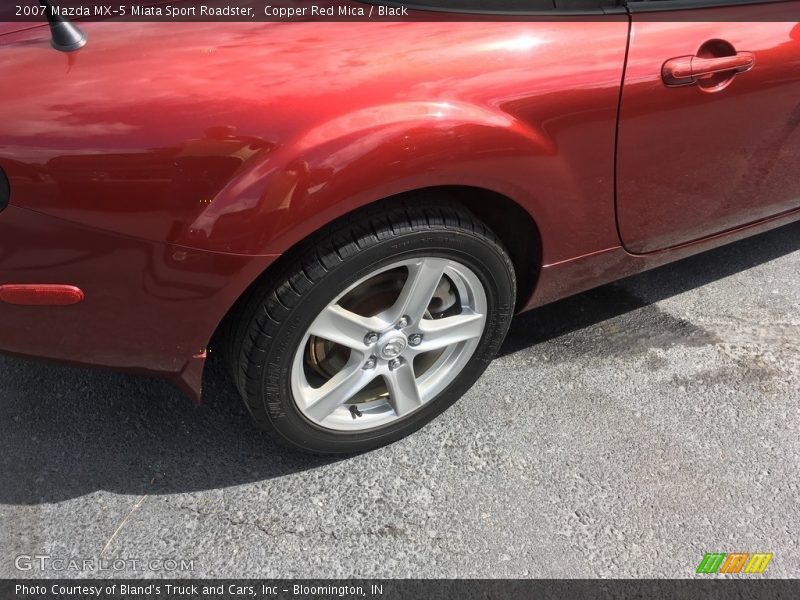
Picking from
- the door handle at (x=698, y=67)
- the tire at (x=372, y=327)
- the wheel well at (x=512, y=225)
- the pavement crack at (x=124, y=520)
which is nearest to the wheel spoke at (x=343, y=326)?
the tire at (x=372, y=327)

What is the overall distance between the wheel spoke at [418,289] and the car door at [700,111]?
1.91 feet

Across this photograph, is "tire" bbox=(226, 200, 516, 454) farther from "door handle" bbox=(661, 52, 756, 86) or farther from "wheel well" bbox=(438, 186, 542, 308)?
"door handle" bbox=(661, 52, 756, 86)

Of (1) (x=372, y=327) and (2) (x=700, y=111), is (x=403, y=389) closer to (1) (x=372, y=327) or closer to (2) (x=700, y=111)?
(1) (x=372, y=327)

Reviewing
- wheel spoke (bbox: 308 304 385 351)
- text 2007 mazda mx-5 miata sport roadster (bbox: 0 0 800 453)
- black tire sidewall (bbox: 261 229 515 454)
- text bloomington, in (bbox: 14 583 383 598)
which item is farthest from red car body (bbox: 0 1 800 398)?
text bloomington, in (bbox: 14 583 383 598)

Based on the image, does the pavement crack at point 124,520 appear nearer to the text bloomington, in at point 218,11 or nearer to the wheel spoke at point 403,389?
the wheel spoke at point 403,389

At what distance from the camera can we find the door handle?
1.79 metres

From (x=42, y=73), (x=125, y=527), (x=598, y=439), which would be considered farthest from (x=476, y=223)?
(x=125, y=527)

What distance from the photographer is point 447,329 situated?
2.00 meters

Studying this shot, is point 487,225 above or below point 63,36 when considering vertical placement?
below

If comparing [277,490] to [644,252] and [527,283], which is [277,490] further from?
[644,252]

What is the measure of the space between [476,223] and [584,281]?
56cm

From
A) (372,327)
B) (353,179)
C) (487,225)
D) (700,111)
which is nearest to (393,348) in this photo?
(372,327)

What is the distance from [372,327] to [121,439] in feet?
2.97

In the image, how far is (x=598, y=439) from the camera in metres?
2.17
